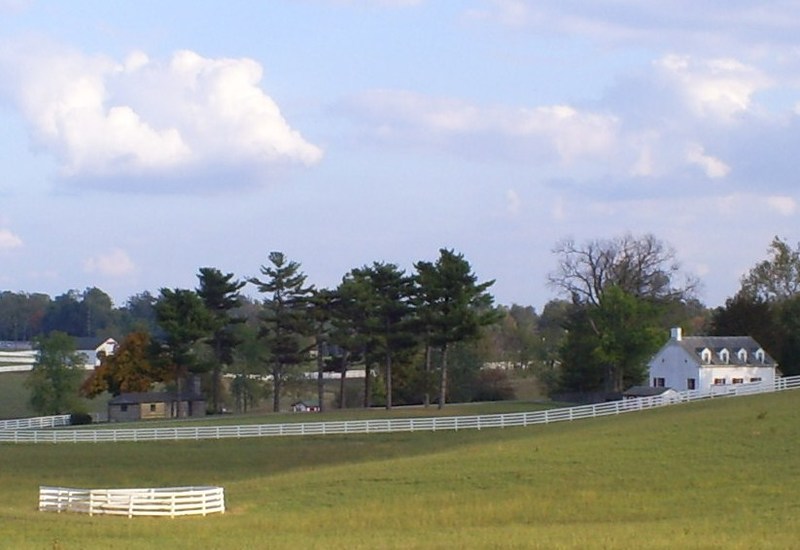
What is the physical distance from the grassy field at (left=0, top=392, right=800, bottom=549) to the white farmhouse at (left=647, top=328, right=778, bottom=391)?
26.1m

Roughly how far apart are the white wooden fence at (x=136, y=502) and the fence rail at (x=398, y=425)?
122ft

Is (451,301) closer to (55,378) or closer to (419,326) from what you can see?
(419,326)

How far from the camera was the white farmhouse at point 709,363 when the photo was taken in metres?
88.6

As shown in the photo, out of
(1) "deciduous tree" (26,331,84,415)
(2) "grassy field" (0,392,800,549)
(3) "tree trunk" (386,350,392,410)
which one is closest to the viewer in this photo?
(2) "grassy field" (0,392,800,549)

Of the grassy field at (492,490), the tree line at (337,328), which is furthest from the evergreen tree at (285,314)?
the grassy field at (492,490)

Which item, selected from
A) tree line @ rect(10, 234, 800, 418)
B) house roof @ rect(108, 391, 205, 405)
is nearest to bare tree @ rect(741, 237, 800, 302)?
tree line @ rect(10, 234, 800, 418)

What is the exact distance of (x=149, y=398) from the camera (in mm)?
98188

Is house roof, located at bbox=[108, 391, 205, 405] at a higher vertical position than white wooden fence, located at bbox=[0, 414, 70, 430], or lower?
higher

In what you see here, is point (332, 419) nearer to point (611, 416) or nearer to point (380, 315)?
point (380, 315)

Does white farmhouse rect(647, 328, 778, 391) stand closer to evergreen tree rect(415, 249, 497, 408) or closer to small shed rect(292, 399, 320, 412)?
evergreen tree rect(415, 249, 497, 408)

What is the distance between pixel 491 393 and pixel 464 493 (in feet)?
241

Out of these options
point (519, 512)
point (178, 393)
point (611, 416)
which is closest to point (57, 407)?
point (178, 393)

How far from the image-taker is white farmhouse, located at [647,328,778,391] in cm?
8856

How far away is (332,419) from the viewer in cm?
8319
